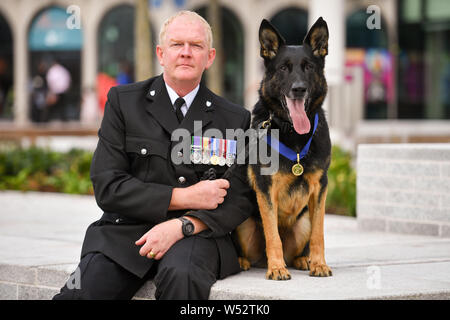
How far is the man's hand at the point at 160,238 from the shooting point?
3715mm

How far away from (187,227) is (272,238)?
19.6 inches

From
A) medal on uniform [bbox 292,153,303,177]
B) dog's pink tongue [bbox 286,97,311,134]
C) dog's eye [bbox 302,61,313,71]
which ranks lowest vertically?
medal on uniform [bbox 292,153,303,177]

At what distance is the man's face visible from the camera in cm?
388

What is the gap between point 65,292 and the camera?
144 inches

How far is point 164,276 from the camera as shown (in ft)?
11.9

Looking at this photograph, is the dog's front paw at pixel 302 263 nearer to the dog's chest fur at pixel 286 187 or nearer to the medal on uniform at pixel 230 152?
the dog's chest fur at pixel 286 187

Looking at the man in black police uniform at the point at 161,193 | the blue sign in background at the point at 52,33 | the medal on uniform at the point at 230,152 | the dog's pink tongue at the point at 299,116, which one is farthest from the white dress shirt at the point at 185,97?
the blue sign in background at the point at 52,33

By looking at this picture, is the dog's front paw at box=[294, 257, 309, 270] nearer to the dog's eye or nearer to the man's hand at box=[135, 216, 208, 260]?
the man's hand at box=[135, 216, 208, 260]

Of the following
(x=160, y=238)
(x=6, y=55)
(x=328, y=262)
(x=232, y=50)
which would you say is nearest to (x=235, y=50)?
(x=232, y=50)

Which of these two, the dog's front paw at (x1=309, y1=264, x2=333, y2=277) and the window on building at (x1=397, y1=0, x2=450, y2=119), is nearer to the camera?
the dog's front paw at (x1=309, y1=264, x2=333, y2=277)

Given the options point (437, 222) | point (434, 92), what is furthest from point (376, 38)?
point (437, 222)

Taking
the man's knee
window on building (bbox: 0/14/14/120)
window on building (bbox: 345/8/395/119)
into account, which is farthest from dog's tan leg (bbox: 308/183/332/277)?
window on building (bbox: 0/14/14/120)

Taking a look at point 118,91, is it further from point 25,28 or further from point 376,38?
point 25,28

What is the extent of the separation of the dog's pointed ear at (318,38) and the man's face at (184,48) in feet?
2.00
